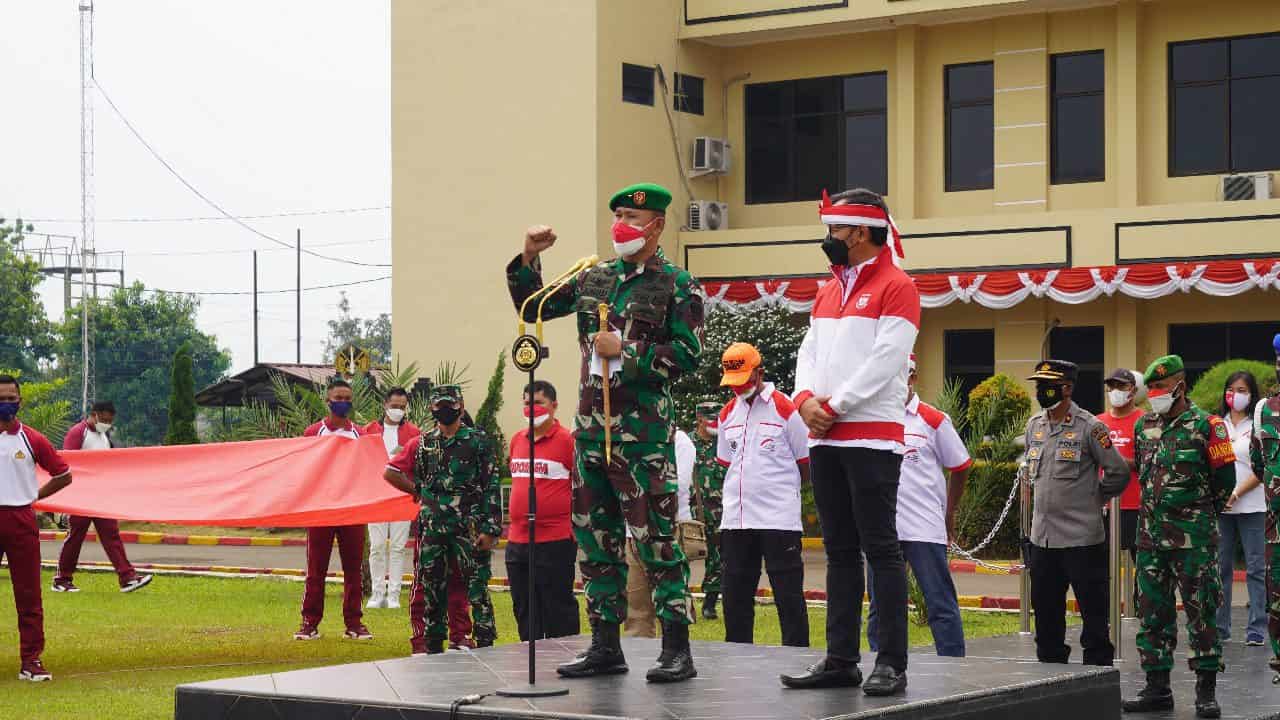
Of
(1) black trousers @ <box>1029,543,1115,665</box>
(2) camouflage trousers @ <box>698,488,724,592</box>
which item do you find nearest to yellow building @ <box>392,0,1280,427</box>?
(2) camouflage trousers @ <box>698,488,724,592</box>

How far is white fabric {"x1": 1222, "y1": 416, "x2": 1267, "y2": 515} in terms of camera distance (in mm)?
15414

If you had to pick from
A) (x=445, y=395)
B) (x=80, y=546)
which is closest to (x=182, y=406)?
(x=80, y=546)

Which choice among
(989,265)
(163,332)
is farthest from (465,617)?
(163,332)

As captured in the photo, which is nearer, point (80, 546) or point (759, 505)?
point (759, 505)

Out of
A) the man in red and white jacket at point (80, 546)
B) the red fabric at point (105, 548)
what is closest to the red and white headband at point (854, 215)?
the man in red and white jacket at point (80, 546)

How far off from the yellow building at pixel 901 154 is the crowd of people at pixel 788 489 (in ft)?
48.3

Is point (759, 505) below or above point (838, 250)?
below

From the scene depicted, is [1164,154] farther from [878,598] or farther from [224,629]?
[878,598]

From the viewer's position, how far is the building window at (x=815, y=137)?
113 ft

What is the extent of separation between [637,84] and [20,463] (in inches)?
837

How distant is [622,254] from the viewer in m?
8.78

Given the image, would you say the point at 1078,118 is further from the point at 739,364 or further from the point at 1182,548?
the point at 1182,548

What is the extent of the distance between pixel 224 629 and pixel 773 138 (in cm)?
1977

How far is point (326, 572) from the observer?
16.9 m
